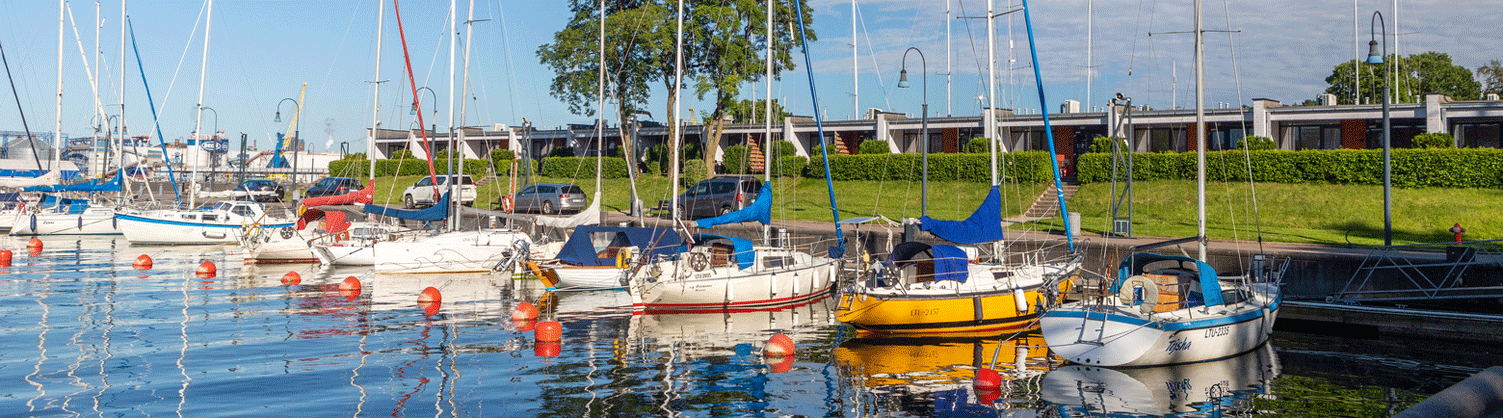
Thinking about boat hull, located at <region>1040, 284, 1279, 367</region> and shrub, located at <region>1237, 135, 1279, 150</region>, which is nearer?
boat hull, located at <region>1040, 284, 1279, 367</region>

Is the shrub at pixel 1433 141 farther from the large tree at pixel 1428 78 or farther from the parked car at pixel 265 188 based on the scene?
the parked car at pixel 265 188

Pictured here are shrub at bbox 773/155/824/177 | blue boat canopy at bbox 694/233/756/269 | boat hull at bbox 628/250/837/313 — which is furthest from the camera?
shrub at bbox 773/155/824/177

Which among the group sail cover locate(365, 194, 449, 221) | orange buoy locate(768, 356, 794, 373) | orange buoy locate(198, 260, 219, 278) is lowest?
orange buoy locate(768, 356, 794, 373)

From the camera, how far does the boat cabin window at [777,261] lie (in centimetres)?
2581

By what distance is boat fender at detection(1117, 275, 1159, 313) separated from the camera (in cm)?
1778

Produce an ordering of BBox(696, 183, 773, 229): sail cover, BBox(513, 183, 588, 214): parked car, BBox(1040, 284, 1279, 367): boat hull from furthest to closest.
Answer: BBox(513, 183, 588, 214): parked car → BBox(696, 183, 773, 229): sail cover → BBox(1040, 284, 1279, 367): boat hull

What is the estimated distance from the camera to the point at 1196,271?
20141 millimetres

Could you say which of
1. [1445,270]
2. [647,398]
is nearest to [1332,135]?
[1445,270]

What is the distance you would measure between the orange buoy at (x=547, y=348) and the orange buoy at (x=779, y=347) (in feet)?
13.1

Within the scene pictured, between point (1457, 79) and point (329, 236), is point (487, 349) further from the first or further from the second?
point (1457, 79)

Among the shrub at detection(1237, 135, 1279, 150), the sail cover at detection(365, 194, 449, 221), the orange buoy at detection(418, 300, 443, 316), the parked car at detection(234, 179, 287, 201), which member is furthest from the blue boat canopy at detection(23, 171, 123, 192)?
the shrub at detection(1237, 135, 1279, 150)

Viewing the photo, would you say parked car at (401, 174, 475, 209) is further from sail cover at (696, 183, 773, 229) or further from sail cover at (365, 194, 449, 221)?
sail cover at (696, 183, 773, 229)

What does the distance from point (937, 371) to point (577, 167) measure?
4483 centimetres

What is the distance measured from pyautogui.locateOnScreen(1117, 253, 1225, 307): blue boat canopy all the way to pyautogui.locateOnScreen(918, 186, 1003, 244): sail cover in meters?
2.96
